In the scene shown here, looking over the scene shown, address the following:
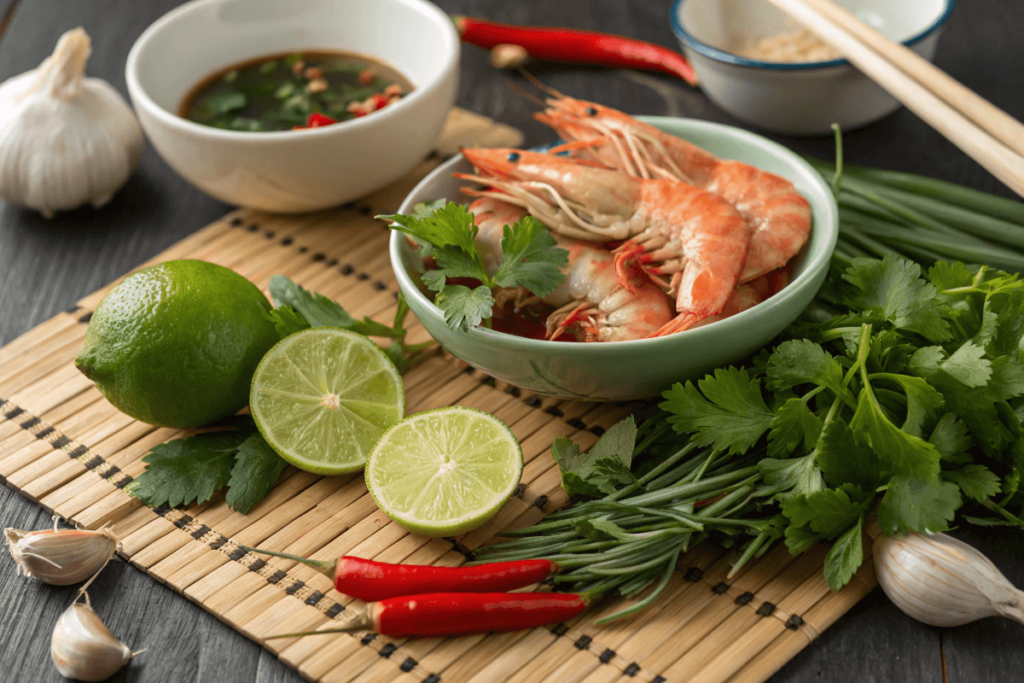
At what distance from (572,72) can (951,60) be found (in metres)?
1.08

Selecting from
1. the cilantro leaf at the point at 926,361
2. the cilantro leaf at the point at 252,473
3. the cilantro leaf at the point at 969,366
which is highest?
the cilantro leaf at the point at 969,366

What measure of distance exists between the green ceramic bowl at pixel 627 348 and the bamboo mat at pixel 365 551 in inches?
7.0

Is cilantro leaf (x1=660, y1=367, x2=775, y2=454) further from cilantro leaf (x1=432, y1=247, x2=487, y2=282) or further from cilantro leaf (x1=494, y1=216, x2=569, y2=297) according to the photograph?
cilantro leaf (x1=432, y1=247, x2=487, y2=282)

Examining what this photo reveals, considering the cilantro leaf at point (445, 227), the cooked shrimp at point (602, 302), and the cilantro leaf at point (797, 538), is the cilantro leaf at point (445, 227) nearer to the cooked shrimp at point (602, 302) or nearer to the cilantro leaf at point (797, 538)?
the cooked shrimp at point (602, 302)

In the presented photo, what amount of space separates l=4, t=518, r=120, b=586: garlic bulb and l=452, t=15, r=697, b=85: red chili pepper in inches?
74.5

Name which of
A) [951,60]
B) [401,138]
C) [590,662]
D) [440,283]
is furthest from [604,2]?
[590,662]

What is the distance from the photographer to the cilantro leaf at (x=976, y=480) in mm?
1356

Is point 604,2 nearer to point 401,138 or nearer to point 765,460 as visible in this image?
point 401,138

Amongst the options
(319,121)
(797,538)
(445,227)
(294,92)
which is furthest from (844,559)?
(294,92)

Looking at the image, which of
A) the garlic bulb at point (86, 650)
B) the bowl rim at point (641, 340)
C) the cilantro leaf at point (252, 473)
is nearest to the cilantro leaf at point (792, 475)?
the bowl rim at point (641, 340)

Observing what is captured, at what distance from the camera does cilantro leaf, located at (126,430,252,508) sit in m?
1.53

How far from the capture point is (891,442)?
1331 mm

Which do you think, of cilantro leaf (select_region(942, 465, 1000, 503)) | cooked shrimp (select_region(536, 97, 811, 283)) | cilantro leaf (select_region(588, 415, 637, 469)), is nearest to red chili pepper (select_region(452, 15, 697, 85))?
cooked shrimp (select_region(536, 97, 811, 283))

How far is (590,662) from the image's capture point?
4.24 ft
